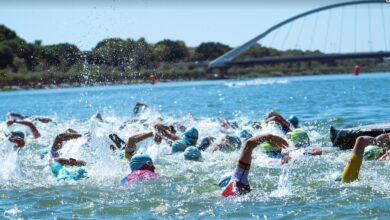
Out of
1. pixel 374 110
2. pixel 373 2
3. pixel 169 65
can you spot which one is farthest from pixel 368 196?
pixel 169 65

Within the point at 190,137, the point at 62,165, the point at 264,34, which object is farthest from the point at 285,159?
the point at 264,34

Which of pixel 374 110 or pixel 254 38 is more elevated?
pixel 254 38

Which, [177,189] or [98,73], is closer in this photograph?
[177,189]

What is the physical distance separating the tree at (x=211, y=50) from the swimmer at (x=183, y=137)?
337ft

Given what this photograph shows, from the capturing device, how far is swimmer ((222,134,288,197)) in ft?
25.5

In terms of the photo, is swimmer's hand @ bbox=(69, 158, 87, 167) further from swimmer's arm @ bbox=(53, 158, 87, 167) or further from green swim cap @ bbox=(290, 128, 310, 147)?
green swim cap @ bbox=(290, 128, 310, 147)

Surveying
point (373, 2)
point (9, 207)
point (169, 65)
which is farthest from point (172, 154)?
point (169, 65)

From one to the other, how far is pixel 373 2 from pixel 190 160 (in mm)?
72492

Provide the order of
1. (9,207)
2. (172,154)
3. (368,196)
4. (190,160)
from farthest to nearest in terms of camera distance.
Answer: (172,154) < (190,160) < (9,207) < (368,196)

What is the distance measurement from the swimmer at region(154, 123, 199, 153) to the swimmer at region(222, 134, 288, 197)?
15.1 feet

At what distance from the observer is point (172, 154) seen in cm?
1301

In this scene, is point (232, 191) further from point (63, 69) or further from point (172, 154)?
point (63, 69)

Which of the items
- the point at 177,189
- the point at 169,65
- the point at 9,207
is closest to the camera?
the point at 9,207

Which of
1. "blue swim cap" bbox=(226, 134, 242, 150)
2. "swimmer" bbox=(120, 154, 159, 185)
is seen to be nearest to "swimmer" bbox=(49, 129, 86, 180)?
"swimmer" bbox=(120, 154, 159, 185)
